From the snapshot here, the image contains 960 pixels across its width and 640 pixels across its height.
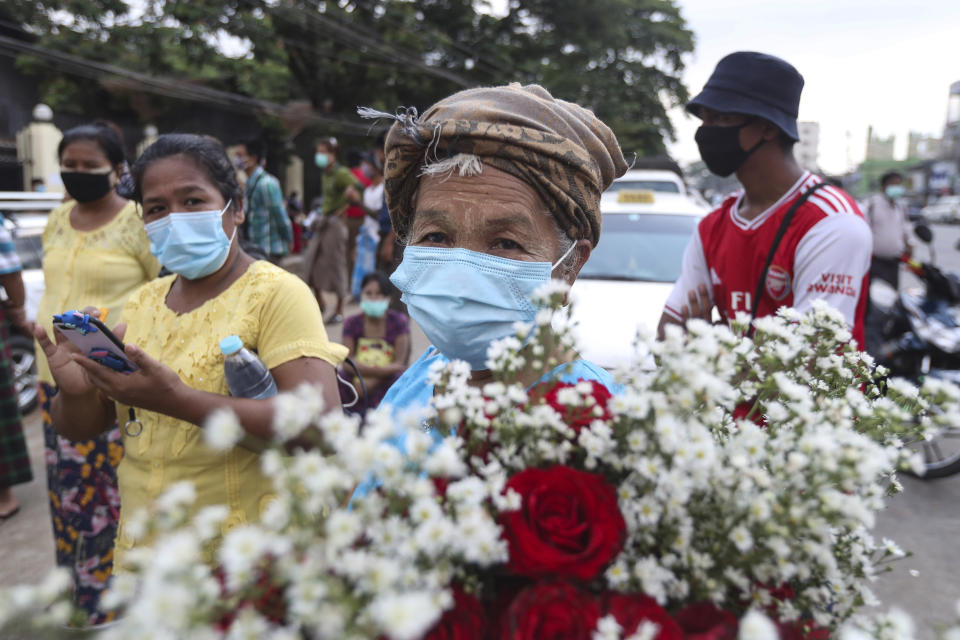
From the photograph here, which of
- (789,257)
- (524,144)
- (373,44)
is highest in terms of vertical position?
(373,44)

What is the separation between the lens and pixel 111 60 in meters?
17.9

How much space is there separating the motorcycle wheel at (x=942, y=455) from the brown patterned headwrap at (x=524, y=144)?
4.48 metres

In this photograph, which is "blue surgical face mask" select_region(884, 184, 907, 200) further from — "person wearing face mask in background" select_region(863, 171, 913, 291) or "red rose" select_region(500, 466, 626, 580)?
"red rose" select_region(500, 466, 626, 580)

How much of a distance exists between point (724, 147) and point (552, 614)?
7.69ft

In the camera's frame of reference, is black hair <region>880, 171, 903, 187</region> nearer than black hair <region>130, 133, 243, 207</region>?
No

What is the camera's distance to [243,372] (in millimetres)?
1995

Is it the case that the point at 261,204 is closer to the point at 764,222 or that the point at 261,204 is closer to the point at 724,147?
the point at 724,147

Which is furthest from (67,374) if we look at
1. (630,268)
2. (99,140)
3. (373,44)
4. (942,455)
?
(373,44)

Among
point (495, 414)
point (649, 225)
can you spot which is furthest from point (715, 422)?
point (649, 225)

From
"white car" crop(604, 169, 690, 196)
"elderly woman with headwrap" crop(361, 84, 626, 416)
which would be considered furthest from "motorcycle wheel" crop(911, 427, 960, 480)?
"white car" crop(604, 169, 690, 196)

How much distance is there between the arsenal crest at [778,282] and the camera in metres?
2.43

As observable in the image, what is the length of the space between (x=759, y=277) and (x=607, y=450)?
1.93 meters

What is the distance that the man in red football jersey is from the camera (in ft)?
7.46

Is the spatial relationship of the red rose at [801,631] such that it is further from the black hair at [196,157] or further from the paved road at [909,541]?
the paved road at [909,541]
